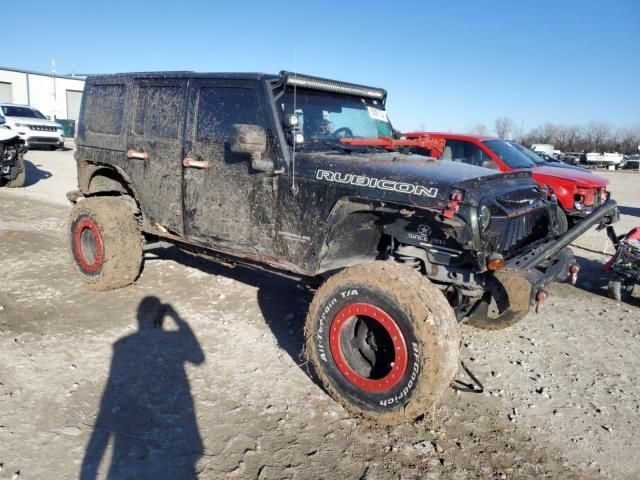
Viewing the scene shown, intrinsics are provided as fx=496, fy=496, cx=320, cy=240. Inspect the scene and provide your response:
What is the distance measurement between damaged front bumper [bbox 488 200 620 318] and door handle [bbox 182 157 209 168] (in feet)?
8.29

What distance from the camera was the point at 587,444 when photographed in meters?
3.20

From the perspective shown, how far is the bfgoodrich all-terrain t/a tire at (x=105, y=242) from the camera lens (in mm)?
5215

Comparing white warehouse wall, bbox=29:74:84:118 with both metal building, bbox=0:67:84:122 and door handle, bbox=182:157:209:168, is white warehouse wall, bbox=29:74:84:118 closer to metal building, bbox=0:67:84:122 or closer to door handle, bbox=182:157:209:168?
metal building, bbox=0:67:84:122

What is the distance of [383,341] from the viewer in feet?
11.5

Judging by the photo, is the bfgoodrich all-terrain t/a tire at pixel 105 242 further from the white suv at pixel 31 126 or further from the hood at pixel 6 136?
the white suv at pixel 31 126

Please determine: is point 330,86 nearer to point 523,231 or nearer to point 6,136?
point 523,231

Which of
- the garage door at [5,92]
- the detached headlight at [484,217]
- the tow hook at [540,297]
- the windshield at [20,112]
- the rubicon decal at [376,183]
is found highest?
the garage door at [5,92]

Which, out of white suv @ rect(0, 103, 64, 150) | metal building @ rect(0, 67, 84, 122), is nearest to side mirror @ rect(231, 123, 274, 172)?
white suv @ rect(0, 103, 64, 150)

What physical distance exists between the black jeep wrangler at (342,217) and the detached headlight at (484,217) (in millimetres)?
14

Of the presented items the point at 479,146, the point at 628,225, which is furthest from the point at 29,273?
the point at 628,225

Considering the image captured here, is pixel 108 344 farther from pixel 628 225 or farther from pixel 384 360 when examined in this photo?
pixel 628 225

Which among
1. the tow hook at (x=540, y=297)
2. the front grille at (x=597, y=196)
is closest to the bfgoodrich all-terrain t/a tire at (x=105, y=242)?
the tow hook at (x=540, y=297)

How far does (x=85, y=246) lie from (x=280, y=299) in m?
2.26

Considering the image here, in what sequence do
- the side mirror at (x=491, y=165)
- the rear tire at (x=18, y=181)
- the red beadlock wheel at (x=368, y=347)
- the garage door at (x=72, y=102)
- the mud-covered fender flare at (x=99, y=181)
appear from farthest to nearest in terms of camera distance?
the garage door at (x=72, y=102) → the rear tire at (x=18, y=181) → the side mirror at (x=491, y=165) → the mud-covered fender flare at (x=99, y=181) → the red beadlock wheel at (x=368, y=347)
